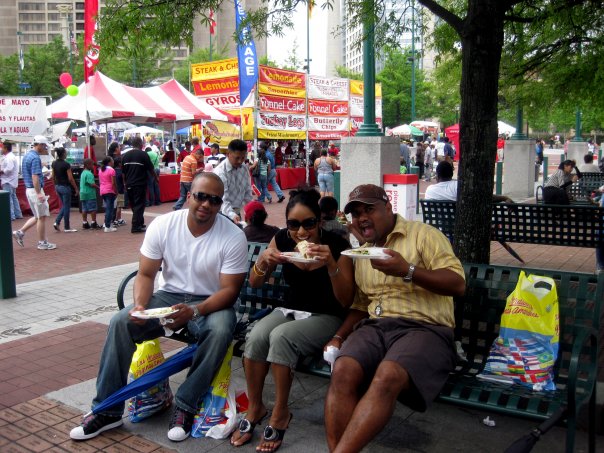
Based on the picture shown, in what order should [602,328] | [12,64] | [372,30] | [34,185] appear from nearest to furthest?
[602,328]
[372,30]
[34,185]
[12,64]

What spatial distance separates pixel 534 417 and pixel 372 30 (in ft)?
15.6

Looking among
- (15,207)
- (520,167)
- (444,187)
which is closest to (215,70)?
(15,207)

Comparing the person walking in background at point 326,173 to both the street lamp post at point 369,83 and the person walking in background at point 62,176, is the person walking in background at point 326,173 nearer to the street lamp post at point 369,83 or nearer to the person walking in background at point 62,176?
the person walking in background at point 62,176

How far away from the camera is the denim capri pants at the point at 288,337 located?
3.53m

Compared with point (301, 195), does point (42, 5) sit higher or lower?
higher

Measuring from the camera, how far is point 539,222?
7566 millimetres

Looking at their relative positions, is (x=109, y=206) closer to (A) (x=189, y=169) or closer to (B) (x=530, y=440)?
(A) (x=189, y=169)

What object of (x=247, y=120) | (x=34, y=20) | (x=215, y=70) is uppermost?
(x=34, y=20)

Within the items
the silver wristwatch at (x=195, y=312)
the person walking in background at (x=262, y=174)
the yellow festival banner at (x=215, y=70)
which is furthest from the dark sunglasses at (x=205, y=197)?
the yellow festival banner at (x=215, y=70)

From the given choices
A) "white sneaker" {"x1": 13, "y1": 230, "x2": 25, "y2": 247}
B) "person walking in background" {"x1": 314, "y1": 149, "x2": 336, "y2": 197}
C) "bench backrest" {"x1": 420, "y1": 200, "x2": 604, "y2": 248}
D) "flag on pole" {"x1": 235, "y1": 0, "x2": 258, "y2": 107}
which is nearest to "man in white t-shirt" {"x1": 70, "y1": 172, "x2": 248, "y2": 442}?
"bench backrest" {"x1": 420, "y1": 200, "x2": 604, "y2": 248}

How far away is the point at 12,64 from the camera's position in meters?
52.7

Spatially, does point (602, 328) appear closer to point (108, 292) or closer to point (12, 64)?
point (108, 292)

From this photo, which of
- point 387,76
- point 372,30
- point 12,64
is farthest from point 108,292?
point 387,76

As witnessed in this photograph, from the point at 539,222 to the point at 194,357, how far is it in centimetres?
523
